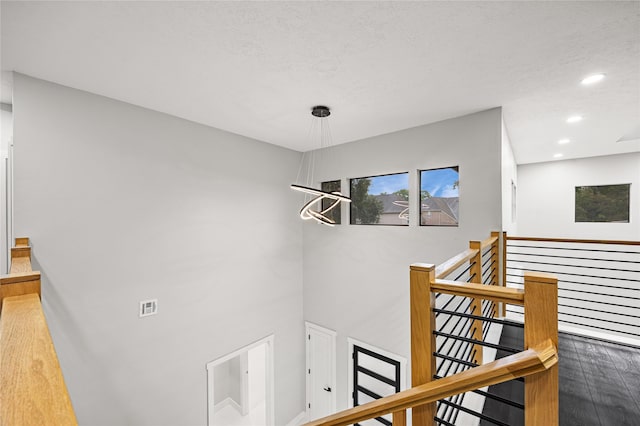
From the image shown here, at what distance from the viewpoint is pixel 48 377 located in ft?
2.37

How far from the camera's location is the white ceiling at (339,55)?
1.83 meters

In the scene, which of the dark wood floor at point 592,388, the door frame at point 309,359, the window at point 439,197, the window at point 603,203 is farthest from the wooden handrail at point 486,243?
the window at point 603,203

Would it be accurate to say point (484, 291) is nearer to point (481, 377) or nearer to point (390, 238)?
point (481, 377)

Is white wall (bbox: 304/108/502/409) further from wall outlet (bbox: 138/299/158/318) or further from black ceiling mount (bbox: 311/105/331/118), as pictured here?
wall outlet (bbox: 138/299/158/318)

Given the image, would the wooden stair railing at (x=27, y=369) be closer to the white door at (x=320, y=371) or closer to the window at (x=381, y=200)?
the window at (x=381, y=200)

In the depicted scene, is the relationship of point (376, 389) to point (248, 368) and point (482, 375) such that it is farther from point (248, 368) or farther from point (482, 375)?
point (482, 375)

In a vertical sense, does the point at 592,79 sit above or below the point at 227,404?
above

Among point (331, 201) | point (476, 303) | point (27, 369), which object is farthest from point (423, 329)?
point (331, 201)

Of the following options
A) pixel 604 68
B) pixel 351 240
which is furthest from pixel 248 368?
pixel 604 68

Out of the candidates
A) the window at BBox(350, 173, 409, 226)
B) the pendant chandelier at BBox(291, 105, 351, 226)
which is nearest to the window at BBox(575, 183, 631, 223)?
the window at BBox(350, 173, 409, 226)

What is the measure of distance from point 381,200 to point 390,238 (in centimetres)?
68

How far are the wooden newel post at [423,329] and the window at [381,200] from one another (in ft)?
9.74

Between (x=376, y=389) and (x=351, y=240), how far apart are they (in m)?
2.62

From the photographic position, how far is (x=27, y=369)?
0.76 metres
